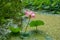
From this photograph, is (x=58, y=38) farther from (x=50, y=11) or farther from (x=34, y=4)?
(x=34, y=4)

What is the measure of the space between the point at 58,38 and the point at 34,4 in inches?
171

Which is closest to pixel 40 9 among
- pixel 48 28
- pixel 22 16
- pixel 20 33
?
pixel 22 16

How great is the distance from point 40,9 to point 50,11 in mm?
537

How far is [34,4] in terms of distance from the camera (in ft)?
24.6

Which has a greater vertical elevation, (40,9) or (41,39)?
(40,9)

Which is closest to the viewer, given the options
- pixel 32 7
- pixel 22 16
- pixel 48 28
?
pixel 48 28

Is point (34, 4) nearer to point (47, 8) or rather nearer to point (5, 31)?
point (47, 8)

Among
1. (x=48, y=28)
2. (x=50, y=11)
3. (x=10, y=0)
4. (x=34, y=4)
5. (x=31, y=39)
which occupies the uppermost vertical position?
(x=34, y=4)

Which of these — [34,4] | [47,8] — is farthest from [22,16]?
[34,4]

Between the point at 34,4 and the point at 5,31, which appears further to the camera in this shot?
the point at 34,4

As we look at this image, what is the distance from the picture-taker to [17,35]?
3.29 metres

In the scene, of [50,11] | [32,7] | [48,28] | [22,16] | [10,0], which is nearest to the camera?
[10,0]

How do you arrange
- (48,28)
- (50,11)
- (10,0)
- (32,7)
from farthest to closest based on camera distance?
1. (32,7)
2. (50,11)
3. (48,28)
4. (10,0)

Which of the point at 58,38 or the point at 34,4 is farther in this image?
the point at 34,4
